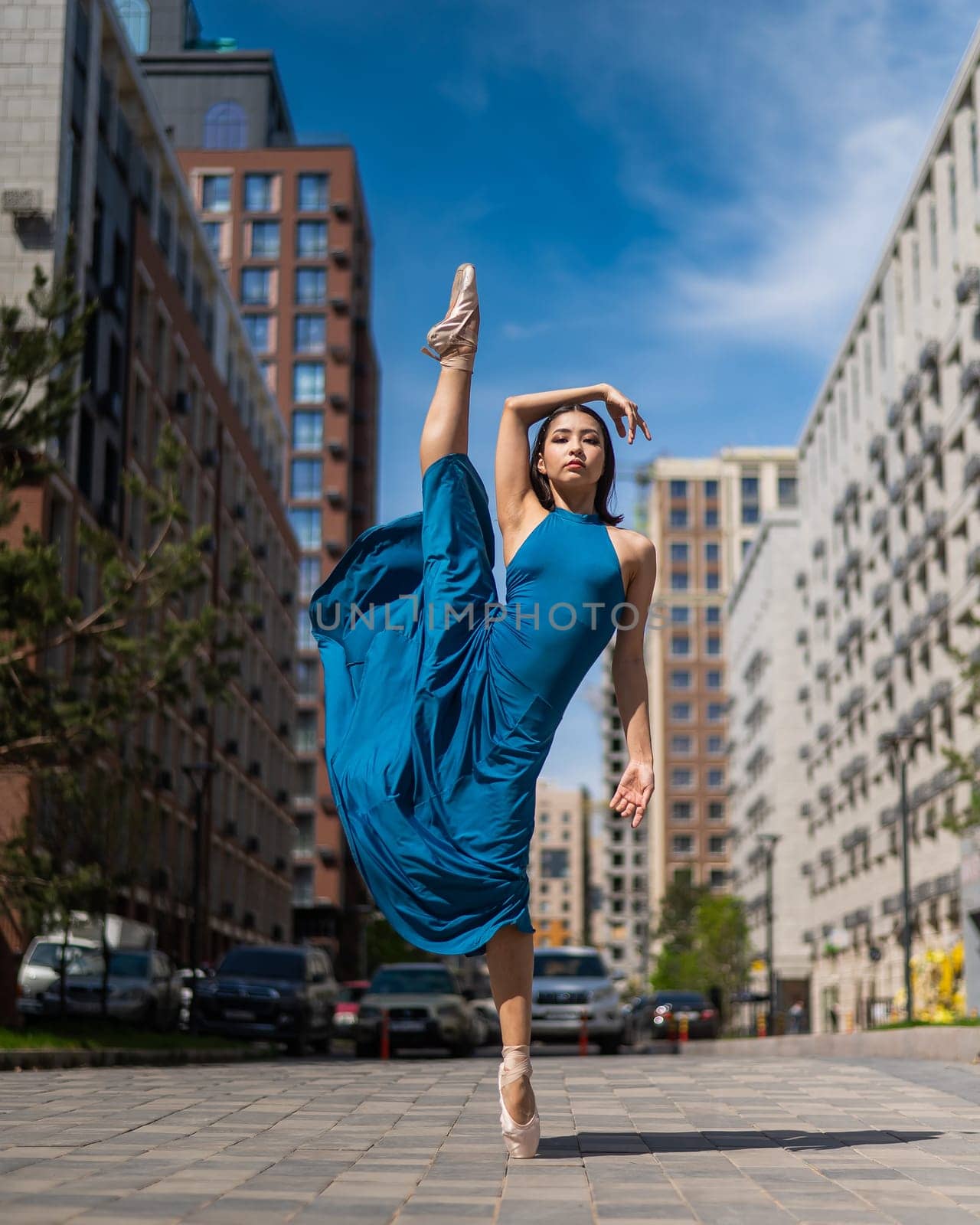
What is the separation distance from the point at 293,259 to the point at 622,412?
8418 centimetres

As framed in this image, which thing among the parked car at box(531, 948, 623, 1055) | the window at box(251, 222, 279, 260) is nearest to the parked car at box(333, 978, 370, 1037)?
the parked car at box(531, 948, 623, 1055)

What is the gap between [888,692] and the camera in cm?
5947

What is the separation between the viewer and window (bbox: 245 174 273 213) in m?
87.4

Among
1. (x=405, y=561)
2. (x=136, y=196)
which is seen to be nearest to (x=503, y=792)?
(x=405, y=561)

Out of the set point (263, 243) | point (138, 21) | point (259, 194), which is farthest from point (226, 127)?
point (138, 21)

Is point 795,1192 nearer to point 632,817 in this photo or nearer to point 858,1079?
point 632,817

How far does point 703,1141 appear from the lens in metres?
6.14

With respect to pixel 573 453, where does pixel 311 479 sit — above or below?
above

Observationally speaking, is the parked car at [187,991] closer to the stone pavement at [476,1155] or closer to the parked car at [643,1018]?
the parked car at [643,1018]

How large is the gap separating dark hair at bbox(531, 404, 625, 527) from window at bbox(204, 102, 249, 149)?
281 feet

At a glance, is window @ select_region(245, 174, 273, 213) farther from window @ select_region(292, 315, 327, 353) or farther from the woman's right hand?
the woman's right hand

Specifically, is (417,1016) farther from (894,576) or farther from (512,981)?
(894,576)

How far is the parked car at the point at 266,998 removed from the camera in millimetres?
24703

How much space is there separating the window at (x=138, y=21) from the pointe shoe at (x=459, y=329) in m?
82.9
